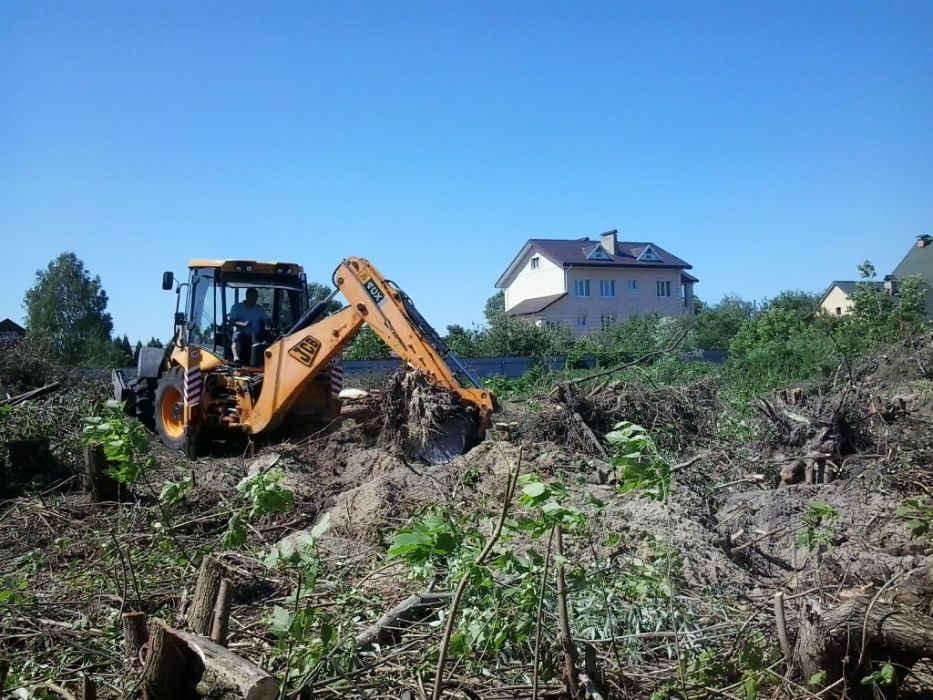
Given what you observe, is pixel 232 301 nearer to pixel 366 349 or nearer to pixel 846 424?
pixel 846 424

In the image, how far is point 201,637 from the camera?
333 cm

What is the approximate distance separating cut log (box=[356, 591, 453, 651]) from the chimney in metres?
47.1

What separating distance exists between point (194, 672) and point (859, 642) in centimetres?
279

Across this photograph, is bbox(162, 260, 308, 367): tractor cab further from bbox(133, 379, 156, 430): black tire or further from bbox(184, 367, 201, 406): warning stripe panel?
Answer: bbox(133, 379, 156, 430): black tire

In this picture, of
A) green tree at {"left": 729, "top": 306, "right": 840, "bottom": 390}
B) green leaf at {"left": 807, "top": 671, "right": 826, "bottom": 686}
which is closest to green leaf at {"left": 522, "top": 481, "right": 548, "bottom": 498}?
green leaf at {"left": 807, "top": 671, "right": 826, "bottom": 686}

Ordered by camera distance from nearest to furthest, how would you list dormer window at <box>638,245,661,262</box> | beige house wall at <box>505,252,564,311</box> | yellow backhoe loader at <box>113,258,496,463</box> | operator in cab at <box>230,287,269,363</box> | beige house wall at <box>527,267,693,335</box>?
yellow backhoe loader at <box>113,258,496,463</box>, operator in cab at <box>230,287,269,363</box>, beige house wall at <box>527,267,693,335</box>, beige house wall at <box>505,252,564,311</box>, dormer window at <box>638,245,661,262</box>

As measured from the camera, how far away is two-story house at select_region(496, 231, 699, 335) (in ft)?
158

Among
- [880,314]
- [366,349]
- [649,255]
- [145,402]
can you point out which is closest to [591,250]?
[649,255]

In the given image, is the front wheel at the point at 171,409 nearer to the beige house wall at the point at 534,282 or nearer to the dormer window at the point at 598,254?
the beige house wall at the point at 534,282

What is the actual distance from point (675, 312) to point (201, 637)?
165 feet

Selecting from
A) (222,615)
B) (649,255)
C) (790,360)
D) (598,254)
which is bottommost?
(222,615)

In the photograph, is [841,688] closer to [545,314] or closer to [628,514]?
[628,514]

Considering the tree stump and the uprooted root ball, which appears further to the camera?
the uprooted root ball

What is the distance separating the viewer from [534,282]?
169 ft
